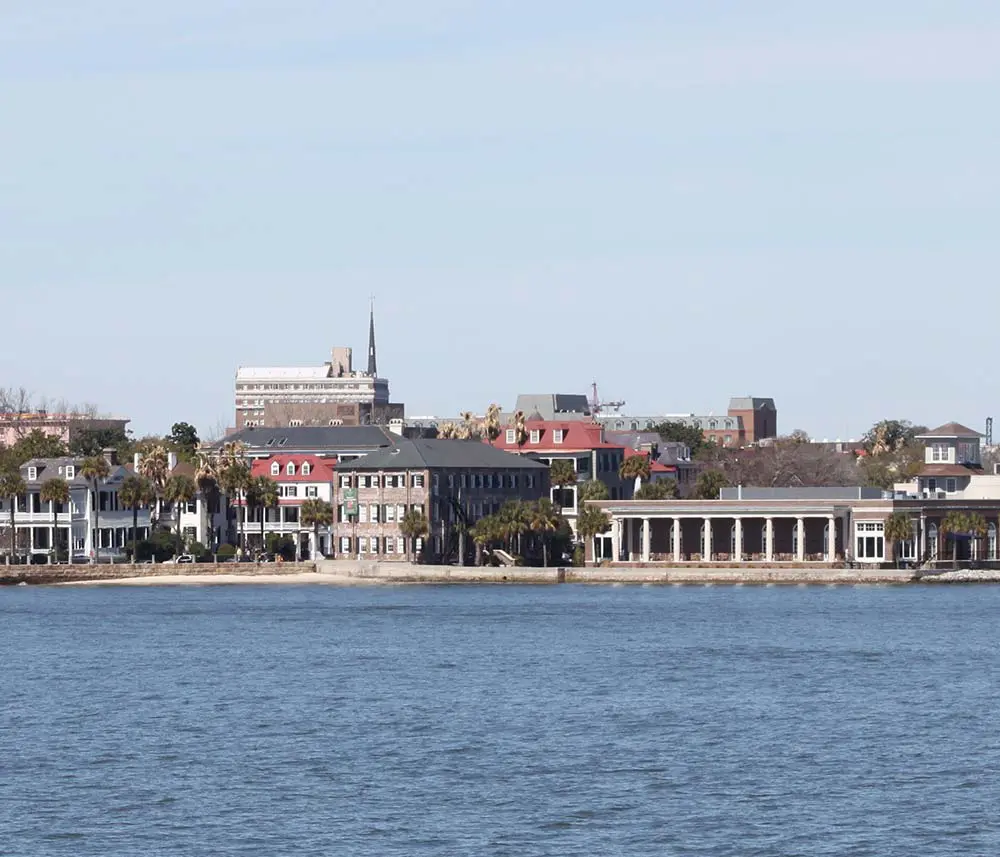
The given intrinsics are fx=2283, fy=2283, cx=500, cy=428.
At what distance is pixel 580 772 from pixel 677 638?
43.5m

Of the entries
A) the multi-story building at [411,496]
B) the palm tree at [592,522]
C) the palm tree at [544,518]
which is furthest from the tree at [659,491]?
the palm tree at [544,518]

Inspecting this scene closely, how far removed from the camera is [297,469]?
178 m

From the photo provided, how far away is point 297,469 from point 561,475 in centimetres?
2075

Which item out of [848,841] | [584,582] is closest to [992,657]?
[848,841]

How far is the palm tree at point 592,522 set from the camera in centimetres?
16125

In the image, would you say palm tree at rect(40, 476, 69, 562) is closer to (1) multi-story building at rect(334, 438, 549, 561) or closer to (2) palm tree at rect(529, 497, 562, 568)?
(1) multi-story building at rect(334, 438, 549, 561)

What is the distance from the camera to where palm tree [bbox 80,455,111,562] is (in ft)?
514

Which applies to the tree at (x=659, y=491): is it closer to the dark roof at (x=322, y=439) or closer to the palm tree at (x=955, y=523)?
the dark roof at (x=322, y=439)

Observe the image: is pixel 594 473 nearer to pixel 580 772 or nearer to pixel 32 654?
pixel 32 654

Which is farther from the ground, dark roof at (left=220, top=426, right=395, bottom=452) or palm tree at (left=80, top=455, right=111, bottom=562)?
dark roof at (left=220, top=426, right=395, bottom=452)

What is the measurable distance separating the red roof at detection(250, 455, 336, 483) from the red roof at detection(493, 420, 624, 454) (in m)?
17.1

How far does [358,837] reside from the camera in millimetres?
48656

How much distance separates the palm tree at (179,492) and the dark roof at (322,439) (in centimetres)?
2719

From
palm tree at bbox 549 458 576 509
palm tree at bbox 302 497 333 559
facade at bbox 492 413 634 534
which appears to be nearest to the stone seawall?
palm tree at bbox 302 497 333 559
